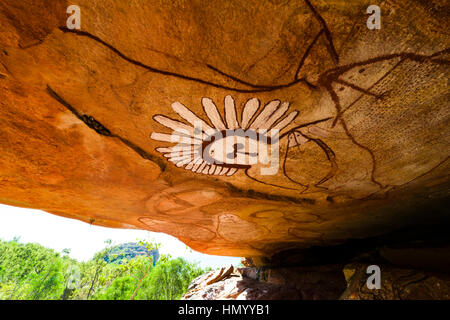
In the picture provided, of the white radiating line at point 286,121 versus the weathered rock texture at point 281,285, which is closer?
the white radiating line at point 286,121

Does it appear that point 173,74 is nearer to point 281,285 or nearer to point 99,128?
point 99,128

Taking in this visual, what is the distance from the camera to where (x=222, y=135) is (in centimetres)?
144

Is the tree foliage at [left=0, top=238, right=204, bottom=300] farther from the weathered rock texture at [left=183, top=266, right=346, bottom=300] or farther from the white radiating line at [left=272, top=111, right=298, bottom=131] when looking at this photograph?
the white radiating line at [left=272, top=111, right=298, bottom=131]

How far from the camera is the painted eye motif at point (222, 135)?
123cm

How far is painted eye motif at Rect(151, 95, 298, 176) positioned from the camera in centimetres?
123

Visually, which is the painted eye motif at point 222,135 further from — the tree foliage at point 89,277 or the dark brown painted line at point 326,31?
the tree foliage at point 89,277

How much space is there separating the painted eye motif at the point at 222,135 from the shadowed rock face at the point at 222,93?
39 mm

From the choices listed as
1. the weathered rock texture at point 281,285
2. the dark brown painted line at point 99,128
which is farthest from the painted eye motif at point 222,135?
the weathered rock texture at point 281,285

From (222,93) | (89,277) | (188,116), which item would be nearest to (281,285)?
(188,116)

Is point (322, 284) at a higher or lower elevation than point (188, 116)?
lower

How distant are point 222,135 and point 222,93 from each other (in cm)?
39
